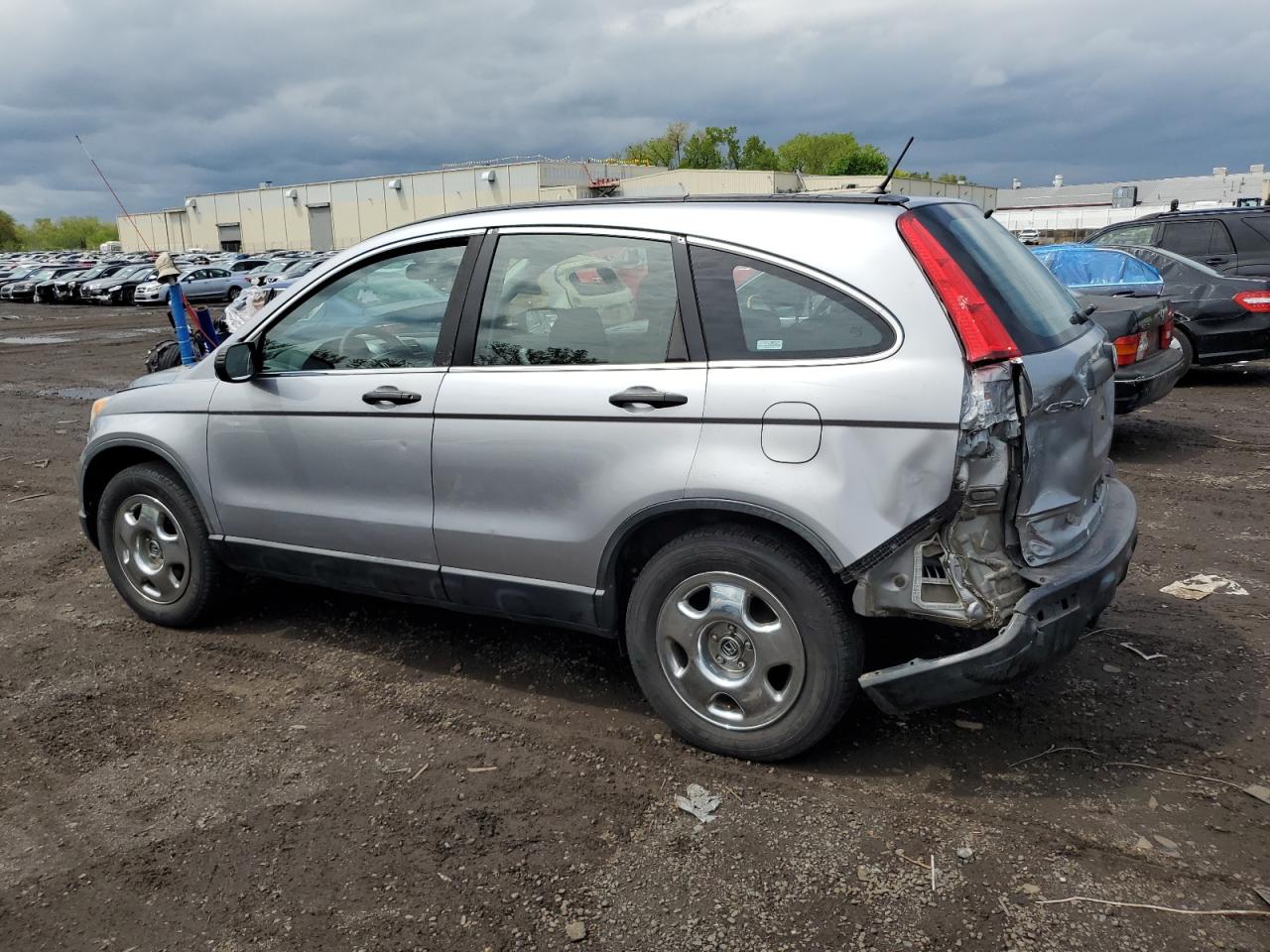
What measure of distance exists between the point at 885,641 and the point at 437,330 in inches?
81.9

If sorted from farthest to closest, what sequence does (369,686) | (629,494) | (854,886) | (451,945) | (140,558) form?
1. (140,558)
2. (369,686)
3. (629,494)
4. (854,886)
5. (451,945)

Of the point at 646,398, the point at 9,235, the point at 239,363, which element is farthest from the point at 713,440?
the point at 9,235

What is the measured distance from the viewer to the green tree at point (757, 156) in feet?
378

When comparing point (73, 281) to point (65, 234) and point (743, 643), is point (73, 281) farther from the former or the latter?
point (65, 234)

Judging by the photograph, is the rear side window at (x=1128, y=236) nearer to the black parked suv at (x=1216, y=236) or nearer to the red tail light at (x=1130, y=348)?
the black parked suv at (x=1216, y=236)

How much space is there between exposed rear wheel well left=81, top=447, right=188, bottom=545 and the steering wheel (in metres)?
1.28

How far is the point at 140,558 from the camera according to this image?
4.96 m

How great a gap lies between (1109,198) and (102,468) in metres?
80.2

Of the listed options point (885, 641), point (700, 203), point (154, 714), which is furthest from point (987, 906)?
point (154, 714)

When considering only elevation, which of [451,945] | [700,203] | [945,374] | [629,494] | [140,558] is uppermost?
[700,203]

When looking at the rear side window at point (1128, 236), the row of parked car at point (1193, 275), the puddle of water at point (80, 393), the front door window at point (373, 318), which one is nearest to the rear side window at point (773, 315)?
the front door window at point (373, 318)

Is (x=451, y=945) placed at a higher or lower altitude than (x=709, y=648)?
lower

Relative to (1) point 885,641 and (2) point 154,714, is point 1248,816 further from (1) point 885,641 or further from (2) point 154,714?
(2) point 154,714

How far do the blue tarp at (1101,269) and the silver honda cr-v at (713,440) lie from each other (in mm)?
7343
